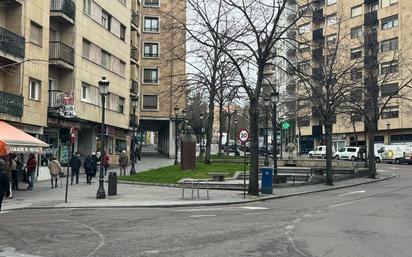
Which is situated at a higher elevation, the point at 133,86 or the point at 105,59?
the point at 105,59

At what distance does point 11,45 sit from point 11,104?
3045 millimetres

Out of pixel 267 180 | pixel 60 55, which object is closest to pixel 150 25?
pixel 60 55

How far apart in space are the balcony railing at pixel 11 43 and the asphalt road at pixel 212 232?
37.8ft

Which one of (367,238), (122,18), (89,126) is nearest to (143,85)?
(122,18)

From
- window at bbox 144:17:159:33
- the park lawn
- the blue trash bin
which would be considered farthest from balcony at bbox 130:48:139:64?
the blue trash bin

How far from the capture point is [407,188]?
30.4 m

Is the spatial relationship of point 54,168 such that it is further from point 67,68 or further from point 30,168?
point 67,68

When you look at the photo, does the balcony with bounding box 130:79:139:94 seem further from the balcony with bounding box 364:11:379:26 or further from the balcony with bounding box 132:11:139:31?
the balcony with bounding box 364:11:379:26

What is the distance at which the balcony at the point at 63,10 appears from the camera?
1361 inches

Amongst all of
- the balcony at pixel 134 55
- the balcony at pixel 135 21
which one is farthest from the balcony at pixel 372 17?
the balcony at pixel 134 55

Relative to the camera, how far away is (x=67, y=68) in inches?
1422

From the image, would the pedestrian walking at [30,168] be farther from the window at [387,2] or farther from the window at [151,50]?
the window at [387,2]

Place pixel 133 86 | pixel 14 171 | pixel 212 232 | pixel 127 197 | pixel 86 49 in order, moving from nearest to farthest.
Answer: pixel 212 232, pixel 127 197, pixel 14 171, pixel 86 49, pixel 133 86

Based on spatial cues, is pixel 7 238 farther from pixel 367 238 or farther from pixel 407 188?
pixel 407 188
